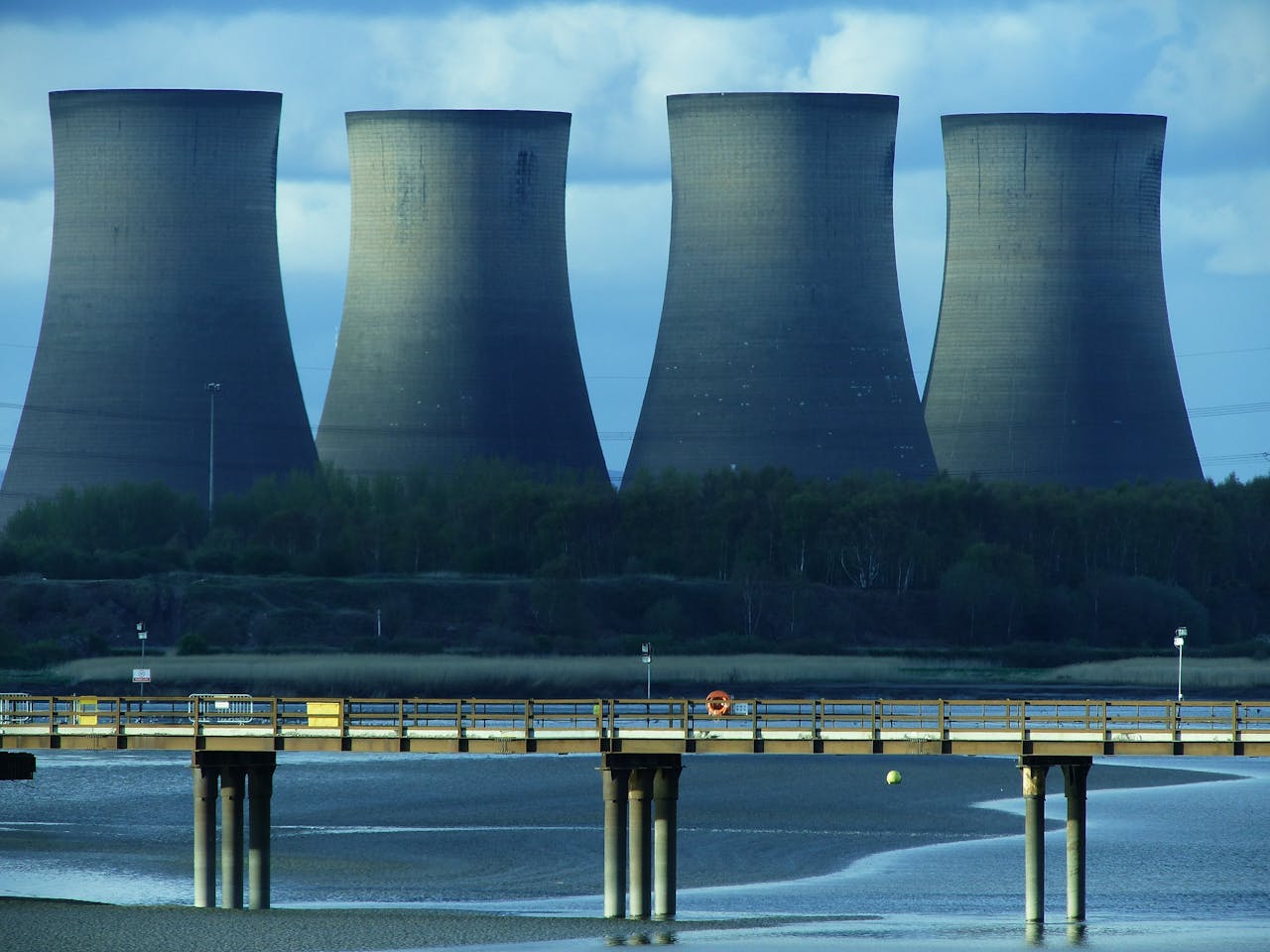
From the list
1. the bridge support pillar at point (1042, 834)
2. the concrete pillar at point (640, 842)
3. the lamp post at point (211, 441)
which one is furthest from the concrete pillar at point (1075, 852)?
the lamp post at point (211, 441)

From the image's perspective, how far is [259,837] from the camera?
26.5m

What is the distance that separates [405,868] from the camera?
29688 millimetres

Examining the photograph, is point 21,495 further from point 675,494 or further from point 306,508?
point 675,494

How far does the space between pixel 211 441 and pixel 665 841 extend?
1654 inches

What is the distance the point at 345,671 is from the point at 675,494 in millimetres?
14771

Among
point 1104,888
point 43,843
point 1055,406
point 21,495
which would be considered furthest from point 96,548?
point 1104,888

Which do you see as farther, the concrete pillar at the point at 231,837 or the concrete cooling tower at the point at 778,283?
the concrete cooling tower at the point at 778,283

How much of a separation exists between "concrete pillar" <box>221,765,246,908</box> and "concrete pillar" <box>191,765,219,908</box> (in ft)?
0.36

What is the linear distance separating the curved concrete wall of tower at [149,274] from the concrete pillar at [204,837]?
37.8m

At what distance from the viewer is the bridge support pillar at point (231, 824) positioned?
26234 millimetres

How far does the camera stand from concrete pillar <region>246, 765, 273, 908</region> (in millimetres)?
26203

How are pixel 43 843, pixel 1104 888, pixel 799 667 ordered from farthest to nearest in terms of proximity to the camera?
pixel 799 667, pixel 43 843, pixel 1104 888

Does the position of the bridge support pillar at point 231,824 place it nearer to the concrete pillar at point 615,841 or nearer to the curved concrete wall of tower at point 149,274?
the concrete pillar at point 615,841

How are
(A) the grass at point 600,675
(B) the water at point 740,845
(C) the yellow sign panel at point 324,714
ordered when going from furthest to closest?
(A) the grass at point 600,675
(C) the yellow sign panel at point 324,714
(B) the water at point 740,845
